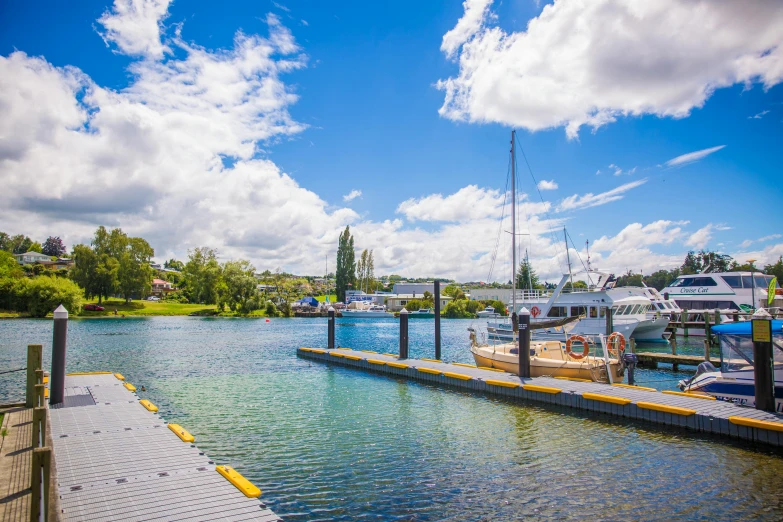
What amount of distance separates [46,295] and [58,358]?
71901mm

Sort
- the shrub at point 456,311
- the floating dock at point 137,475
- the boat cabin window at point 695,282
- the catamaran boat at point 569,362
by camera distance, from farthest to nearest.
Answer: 1. the shrub at point 456,311
2. the boat cabin window at point 695,282
3. the catamaran boat at point 569,362
4. the floating dock at point 137,475

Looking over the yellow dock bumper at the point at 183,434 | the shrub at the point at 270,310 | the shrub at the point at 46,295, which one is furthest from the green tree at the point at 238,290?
the yellow dock bumper at the point at 183,434

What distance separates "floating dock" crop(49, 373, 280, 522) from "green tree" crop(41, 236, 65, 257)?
202m

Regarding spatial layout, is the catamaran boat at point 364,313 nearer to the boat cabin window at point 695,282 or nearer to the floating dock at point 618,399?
the boat cabin window at point 695,282

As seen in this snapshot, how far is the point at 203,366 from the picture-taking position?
26703 millimetres

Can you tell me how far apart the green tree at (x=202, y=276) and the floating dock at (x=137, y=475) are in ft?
283

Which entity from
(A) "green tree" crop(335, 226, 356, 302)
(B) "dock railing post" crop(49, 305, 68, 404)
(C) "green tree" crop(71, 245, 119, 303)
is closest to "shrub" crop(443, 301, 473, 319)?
(A) "green tree" crop(335, 226, 356, 302)

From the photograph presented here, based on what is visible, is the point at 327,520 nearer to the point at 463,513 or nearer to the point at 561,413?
the point at 463,513

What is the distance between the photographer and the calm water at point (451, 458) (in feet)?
27.3

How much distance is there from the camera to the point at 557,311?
1537 inches

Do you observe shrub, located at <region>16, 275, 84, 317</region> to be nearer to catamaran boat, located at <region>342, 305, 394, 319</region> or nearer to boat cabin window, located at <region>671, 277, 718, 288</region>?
catamaran boat, located at <region>342, 305, 394, 319</region>

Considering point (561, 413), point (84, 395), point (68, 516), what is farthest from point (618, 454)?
point (84, 395)

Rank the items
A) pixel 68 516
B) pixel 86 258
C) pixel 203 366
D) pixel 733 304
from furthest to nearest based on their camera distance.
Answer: pixel 86 258, pixel 733 304, pixel 203 366, pixel 68 516

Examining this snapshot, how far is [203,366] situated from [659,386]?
22.3 m
